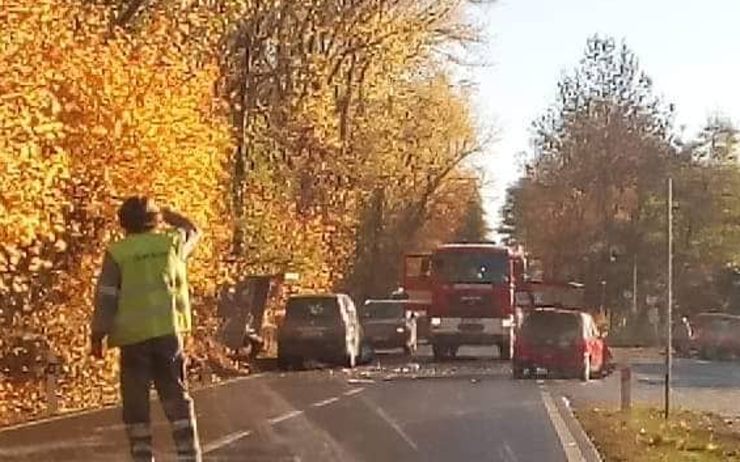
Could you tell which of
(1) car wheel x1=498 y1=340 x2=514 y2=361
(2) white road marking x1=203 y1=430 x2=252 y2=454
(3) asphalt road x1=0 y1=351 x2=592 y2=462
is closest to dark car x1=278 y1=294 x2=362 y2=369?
(1) car wheel x1=498 y1=340 x2=514 y2=361

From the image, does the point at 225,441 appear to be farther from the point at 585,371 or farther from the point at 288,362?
the point at 288,362

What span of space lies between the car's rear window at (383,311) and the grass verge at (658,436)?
27878mm

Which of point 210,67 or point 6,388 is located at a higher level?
point 210,67

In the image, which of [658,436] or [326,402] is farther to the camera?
[326,402]

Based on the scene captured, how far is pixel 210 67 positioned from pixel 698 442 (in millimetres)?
13594

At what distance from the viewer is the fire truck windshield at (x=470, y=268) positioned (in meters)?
50.0

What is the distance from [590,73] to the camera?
8744 centimetres

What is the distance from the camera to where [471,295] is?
4975 centimetres

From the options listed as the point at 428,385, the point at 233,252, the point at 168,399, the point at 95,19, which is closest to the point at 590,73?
the point at 233,252

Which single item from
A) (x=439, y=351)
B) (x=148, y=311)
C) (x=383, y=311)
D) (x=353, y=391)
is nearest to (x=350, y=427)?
(x=148, y=311)

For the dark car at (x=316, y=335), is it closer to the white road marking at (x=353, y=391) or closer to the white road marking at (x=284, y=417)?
the white road marking at (x=353, y=391)

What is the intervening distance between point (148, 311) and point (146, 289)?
0.51ft

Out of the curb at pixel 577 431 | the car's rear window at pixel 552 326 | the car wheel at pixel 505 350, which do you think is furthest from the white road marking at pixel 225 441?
the car wheel at pixel 505 350

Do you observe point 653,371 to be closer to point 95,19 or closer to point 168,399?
point 95,19
